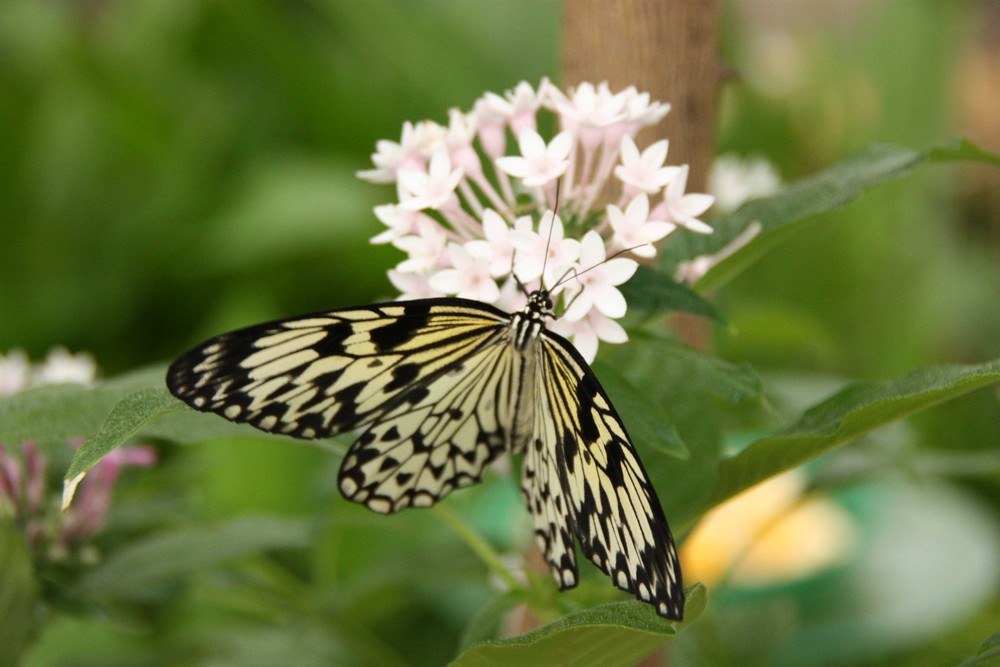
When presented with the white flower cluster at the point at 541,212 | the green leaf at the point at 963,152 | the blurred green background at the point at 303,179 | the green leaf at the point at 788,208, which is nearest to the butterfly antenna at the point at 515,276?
the white flower cluster at the point at 541,212

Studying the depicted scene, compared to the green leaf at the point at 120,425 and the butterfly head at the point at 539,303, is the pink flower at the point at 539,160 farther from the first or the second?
the green leaf at the point at 120,425

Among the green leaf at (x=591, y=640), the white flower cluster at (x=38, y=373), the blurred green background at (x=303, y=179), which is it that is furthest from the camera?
the blurred green background at (x=303, y=179)

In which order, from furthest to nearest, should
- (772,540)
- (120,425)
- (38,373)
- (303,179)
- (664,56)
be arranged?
(303,179) → (772,540) → (38,373) → (664,56) → (120,425)

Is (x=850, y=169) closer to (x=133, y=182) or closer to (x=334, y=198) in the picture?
(x=334, y=198)

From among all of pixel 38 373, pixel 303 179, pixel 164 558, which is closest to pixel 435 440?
pixel 164 558

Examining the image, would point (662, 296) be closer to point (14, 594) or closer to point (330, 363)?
point (330, 363)

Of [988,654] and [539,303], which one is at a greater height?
[539,303]
